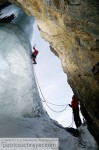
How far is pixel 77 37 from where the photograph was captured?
6.40 meters

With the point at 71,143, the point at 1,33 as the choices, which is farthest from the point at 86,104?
the point at 1,33

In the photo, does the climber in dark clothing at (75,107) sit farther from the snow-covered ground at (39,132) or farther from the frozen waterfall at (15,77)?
the frozen waterfall at (15,77)

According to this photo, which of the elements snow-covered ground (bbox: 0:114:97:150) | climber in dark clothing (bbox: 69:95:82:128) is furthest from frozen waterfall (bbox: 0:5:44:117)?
climber in dark clothing (bbox: 69:95:82:128)

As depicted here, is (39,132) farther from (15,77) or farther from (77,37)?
(77,37)

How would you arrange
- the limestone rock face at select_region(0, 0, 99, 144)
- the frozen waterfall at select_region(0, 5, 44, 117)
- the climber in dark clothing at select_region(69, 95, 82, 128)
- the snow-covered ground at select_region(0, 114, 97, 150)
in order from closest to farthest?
the limestone rock face at select_region(0, 0, 99, 144) → the snow-covered ground at select_region(0, 114, 97, 150) → the frozen waterfall at select_region(0, 5, 44, 117) → the climber in dark clothing at select_region(69, 95, 82, 128)

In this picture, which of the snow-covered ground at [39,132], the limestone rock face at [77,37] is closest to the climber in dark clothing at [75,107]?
the snow-covered ground at [39,132]

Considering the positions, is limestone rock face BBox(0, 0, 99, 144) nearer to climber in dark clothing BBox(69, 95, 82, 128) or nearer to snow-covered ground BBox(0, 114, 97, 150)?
snow-covered ground BBox(0, 114, 97, 150)

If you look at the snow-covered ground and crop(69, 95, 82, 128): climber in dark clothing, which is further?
crop(69, 95, 82, 128): climber in dark clothing

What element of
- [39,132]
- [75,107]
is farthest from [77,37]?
[75,107]

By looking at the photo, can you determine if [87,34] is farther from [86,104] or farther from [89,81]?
[86,104]

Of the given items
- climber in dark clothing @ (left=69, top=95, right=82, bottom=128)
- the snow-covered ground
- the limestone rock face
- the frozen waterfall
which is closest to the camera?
the limestone rock face

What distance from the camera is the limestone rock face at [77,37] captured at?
573 centimetres

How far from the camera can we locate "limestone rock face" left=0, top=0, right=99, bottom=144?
18.8 ft

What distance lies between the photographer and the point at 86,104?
7602mm
